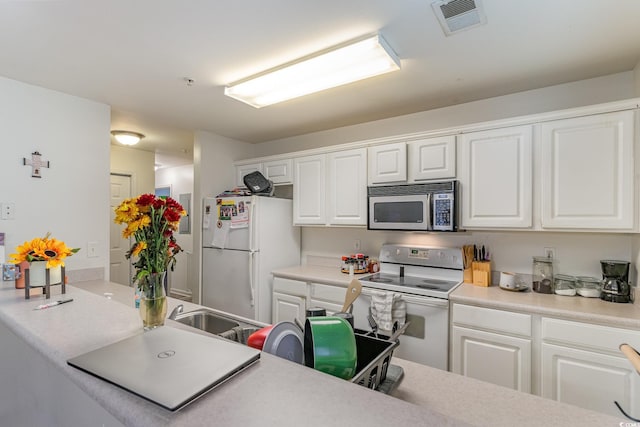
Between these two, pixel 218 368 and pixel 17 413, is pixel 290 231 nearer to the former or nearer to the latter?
pixel 17 413

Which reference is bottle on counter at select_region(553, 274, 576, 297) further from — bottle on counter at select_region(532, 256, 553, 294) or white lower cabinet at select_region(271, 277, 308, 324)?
white lower cabinet at select_region(271, 277, 308, 324)

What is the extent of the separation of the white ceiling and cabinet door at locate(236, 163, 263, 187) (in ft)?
3.35

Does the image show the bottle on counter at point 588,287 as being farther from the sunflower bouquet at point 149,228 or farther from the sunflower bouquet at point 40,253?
the sunflower bouquet at point 40,253

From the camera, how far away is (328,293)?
2703mm

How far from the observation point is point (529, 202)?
2117 millimetres

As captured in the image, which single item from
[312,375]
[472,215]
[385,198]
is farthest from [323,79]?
[312,375]

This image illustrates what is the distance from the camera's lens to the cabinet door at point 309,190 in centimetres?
309

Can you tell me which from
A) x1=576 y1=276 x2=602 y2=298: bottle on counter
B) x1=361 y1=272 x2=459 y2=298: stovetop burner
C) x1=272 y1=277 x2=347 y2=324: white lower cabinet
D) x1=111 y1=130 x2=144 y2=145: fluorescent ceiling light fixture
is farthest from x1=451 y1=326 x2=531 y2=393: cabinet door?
x1=111 y1=130 x2=144 y2=145: fluorescent ceiling light fixture

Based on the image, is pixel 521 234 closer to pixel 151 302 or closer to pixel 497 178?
pixel 497 178

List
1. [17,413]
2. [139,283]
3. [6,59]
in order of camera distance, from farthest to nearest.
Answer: [6,59] < [17,413] < [139,283]

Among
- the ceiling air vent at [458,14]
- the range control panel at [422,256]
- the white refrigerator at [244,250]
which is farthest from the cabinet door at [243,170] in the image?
the ceiling air vent at [458,14]

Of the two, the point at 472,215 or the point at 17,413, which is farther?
the point at 472,215

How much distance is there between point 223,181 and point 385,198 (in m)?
2.02

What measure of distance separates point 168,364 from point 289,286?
2263 millimetres
